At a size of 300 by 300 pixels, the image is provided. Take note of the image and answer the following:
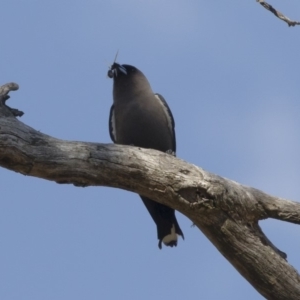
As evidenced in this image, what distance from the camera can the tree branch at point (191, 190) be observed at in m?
4.62

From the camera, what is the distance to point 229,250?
498 cm

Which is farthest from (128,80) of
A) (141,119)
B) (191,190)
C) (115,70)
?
(191,190)

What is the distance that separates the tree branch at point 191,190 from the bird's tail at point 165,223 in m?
1.42

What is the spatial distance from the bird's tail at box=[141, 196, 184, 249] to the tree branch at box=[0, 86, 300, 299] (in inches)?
55.9

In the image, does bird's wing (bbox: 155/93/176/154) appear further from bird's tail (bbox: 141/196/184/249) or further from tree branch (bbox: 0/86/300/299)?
tree branch (bbox: 0/86/300/299)

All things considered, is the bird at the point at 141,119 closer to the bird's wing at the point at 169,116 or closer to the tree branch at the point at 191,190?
the bird's wing at the point at 169,116

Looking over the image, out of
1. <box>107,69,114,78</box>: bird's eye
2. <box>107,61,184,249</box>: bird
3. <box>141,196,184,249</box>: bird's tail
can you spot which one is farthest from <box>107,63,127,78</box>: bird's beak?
<box>141,196,184,249</box>: bird's tail

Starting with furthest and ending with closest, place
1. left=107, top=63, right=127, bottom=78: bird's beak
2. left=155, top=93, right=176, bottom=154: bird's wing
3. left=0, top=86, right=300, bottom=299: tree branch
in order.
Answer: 1. left=107, top=63, right=127, bottom=78: bird's beak
2. left=155, top=93, right=176, bottom=154: bird's wing
3. left=0, top=86, right=300, bottom=299: tree branch

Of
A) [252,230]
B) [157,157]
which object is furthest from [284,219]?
[157,157]

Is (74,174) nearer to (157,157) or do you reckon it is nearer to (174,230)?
(157,157)

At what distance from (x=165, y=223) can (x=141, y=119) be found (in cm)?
111

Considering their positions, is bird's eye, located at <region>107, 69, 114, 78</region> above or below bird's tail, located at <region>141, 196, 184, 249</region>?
above

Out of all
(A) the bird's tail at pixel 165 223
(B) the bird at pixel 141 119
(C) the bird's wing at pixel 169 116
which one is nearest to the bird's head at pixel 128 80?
(B) the bird at pixel 141 119

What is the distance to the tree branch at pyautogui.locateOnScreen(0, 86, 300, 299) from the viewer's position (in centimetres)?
462
